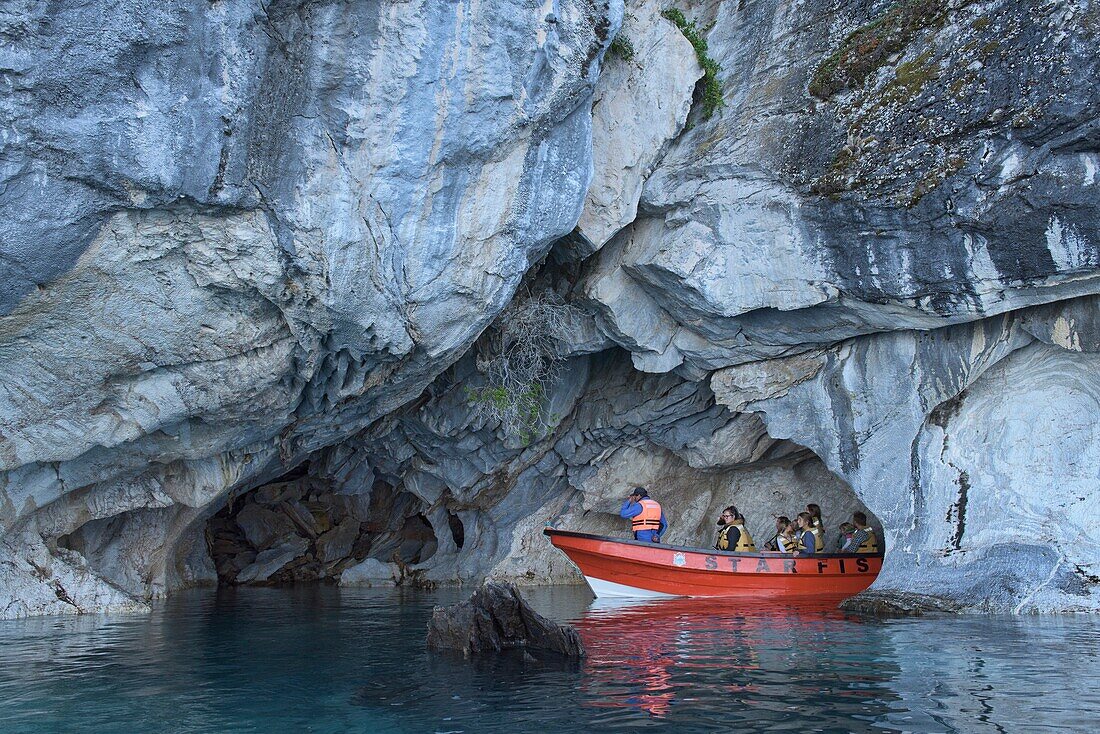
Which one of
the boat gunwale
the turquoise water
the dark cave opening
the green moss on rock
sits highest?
the green moss on rock

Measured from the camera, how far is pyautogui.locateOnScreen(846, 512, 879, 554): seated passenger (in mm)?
14836

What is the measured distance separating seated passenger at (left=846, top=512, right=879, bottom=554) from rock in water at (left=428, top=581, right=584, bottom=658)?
319 inches

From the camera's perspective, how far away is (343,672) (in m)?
7.76

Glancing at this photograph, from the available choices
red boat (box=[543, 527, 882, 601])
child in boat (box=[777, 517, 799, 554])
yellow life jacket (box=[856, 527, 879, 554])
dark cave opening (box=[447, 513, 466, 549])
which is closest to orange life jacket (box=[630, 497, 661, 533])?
red boat (box=[543, 527, 882, 601])

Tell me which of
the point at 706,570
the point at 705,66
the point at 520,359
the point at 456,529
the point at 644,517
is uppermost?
the point at 705,66

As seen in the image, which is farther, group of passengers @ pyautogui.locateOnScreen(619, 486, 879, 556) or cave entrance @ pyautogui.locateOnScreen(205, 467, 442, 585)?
cave entrance @ pyautogui.locateOnScreen(205, 467, 442, 585)

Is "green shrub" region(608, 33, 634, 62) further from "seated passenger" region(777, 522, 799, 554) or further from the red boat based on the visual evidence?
"seated passenger" region(777, 522, 799, 554)

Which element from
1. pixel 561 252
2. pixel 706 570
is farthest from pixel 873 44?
pixel 706 570

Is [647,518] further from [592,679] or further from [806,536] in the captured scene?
[592,679]

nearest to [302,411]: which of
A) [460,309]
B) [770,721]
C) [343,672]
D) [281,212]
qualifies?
[460,309]

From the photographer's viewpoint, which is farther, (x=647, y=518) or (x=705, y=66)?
(x=647, y=518)

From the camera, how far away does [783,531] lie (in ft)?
50.9

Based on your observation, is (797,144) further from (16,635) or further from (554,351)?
(16,635)

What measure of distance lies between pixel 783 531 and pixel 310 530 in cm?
1236
